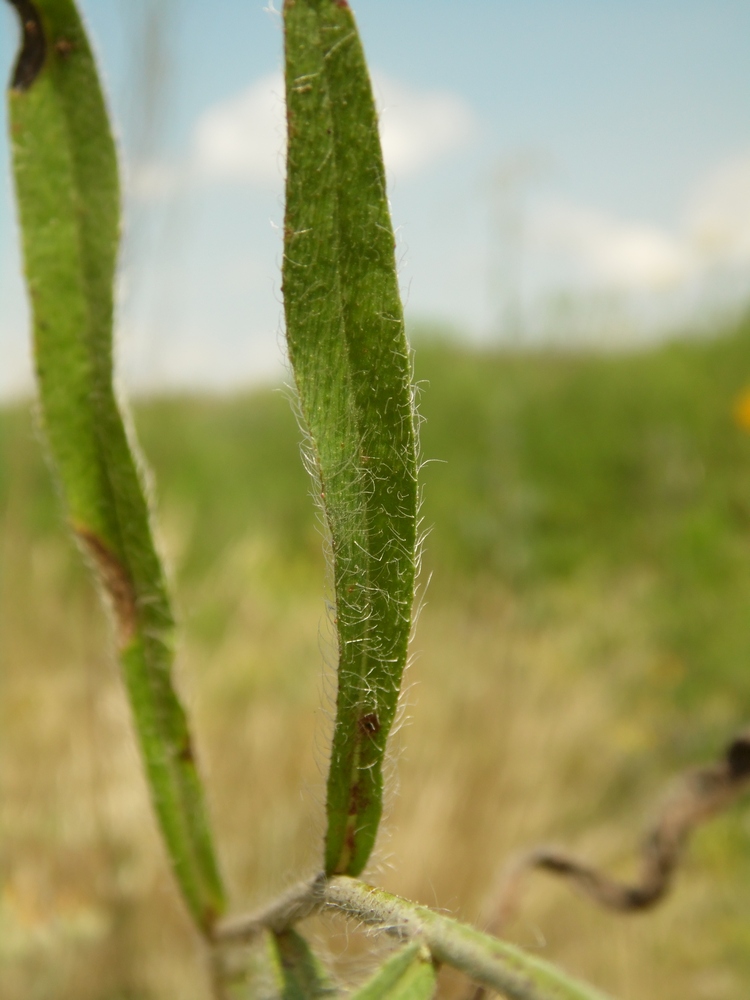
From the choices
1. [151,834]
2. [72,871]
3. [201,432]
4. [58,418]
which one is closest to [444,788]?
[151,834]

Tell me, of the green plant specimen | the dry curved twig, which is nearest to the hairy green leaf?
the green plant specimen

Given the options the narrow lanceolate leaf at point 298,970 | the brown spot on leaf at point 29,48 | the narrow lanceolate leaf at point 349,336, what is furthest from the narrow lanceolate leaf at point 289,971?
the brown spot on leaf at point 29,48

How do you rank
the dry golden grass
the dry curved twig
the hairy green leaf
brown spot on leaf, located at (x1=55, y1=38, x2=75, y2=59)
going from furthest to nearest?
the dry golden grass, the dry curved twig, brown spot on leaf, located at (x1=55, y1=38, x2=75, y2=59), the hairy green leaf

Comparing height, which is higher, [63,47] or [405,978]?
[63,47]

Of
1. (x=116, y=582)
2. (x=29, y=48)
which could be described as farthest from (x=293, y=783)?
(x=29, y=48)

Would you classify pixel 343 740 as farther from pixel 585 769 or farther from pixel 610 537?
pixel 610 537

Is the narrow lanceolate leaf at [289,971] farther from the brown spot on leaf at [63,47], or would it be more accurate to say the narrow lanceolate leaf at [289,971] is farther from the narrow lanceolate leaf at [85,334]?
the brown spot on leaf at [63,47]

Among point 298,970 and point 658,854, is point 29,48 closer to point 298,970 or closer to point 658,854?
point 298,970

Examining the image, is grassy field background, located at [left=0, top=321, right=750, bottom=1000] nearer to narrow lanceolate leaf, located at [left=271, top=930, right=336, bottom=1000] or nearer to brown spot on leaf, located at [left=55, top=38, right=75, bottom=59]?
narrow lanceolate leaf, located at [left=271, top=930, right=336, bottom=1000]
